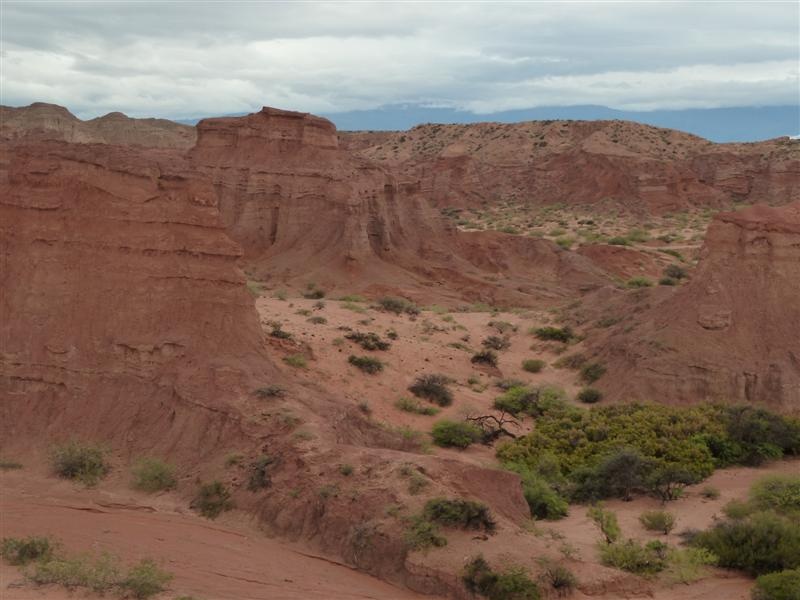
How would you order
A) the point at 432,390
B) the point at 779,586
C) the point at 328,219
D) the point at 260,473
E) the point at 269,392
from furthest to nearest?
1. the point at 328,219
2. the point at 432,390
3. the point at 269,392
4. the point at 260,473
5. the point at 779,586

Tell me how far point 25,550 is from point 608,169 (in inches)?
2375

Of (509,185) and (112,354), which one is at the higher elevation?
(509,185)

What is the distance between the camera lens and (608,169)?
66.8 meters

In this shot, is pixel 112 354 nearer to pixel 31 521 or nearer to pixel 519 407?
pixel 31 521

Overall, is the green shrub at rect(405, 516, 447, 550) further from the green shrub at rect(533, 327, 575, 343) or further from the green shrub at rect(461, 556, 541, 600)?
the green shrub at rect(533, 327, 575, 343)

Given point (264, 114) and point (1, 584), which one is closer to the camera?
point (1, 584)

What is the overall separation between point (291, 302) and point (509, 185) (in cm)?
4702

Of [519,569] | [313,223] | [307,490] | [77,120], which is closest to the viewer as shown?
[519,569]

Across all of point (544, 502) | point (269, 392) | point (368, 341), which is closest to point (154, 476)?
point (269, 392)

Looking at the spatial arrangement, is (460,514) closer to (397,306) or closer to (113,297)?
(113,297)

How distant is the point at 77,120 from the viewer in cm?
9138

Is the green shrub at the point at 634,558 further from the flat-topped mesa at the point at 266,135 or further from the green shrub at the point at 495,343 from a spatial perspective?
the flat-topped mesa at the point at 266,135

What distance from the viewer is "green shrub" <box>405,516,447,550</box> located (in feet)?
36.1

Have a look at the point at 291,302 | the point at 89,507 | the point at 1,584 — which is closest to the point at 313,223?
the point at 291,302
